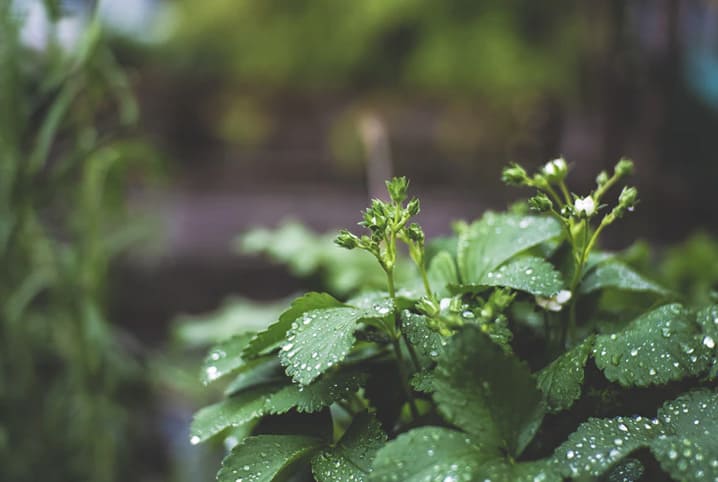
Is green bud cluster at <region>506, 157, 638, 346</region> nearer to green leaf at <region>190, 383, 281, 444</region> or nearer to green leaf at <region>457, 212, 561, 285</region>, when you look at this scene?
green leaf at <region>457, 212, 561, 285</region>

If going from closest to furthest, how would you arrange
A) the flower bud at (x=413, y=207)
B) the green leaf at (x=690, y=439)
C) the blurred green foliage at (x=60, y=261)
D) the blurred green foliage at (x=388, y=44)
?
the green leaf at (x=690, y=439) < the flower bud at (x=413, y=207) < the blurred green foliage at (x=60, y=261) < the blurred green foliage at (x=388, y=44)

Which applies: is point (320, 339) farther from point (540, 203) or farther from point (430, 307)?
point (540, 203)

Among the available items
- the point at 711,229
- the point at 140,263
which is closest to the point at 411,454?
the point at 711,229

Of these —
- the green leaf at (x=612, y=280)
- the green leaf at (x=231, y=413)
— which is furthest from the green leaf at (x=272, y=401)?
the green leaf at (x=612, y=280)

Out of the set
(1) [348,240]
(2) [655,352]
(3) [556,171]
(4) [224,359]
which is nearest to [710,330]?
(2) [655,352]

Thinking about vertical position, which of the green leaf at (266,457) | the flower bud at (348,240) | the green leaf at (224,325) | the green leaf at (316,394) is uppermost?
the green leaf at (224,325)

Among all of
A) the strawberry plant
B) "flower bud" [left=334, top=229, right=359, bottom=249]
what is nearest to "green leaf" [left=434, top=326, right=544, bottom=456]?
the strawberry plant

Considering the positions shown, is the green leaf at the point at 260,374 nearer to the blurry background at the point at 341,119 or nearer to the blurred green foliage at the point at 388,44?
the blurry background at the point at 341,119

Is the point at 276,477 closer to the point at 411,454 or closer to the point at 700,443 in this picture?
the point at 411,454
